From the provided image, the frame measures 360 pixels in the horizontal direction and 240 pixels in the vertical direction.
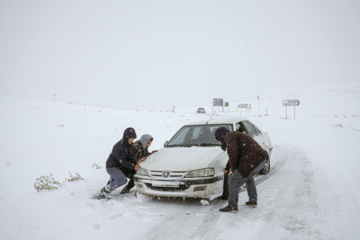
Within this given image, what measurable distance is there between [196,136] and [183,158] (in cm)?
120

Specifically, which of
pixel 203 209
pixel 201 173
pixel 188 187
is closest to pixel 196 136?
pixel 201 173

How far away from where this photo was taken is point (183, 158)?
4.53m

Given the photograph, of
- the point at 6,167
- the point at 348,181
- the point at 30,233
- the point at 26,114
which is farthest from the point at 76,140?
the point at 348,181

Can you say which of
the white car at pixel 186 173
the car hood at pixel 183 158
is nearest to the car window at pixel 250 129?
the white car at pixel 186 173

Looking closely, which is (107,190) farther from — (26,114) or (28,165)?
(26,114)

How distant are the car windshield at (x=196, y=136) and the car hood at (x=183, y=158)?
0.34 metres

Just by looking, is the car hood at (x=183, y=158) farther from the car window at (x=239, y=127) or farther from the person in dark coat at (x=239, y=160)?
the car window at (x=239, y=127)

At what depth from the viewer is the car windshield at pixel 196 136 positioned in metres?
5.34

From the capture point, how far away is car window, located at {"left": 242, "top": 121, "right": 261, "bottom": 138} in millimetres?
5955

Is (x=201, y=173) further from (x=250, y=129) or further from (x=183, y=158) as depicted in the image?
(x=250, y=129)

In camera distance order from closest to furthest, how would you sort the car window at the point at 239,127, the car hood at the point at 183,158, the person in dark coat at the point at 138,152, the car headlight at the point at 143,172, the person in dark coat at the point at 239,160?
the person in dark coat at the point at 239,160
the car hood at the point at 183,158
the car headlight at the point at 143,172
the person in dark coat at the point at 138,152
the car window at the point at 239,127

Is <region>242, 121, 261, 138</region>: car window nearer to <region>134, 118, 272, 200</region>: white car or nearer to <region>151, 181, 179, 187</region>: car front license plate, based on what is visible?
<region>134, 118, 272, 200</region>: white car

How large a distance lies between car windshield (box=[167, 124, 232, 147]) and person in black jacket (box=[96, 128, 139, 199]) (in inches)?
42.4

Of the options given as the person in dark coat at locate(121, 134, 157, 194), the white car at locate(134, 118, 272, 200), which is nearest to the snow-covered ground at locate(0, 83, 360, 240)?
the person in dark coat at locate(121, 134, 157, 194)
